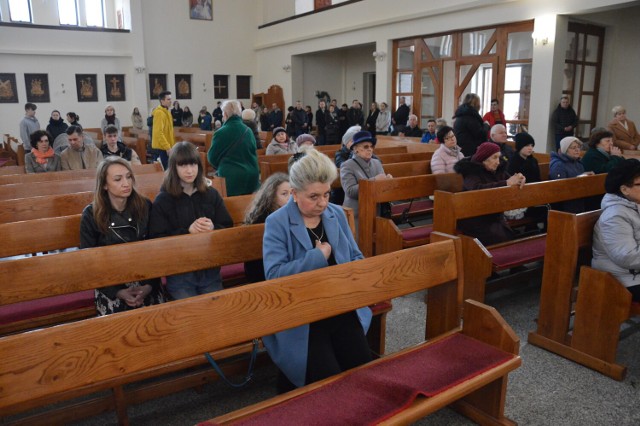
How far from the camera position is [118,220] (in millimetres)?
2818

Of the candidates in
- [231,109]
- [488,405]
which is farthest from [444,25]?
[488,405]

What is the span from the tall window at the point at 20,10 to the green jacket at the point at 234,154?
15.2 meters

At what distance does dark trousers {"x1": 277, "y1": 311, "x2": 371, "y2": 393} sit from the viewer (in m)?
2.18

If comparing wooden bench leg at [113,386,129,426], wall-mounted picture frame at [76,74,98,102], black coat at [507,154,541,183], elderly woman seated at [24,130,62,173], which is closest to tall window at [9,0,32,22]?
wall-mounted picture frame at [76,74,98,102]

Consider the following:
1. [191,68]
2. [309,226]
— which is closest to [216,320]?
[309,226]

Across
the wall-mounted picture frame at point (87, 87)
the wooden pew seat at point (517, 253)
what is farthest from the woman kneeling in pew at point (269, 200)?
the wall-mounted picture frame at point (87, 87)

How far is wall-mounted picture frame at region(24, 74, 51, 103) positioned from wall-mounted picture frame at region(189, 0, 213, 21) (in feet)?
17.0

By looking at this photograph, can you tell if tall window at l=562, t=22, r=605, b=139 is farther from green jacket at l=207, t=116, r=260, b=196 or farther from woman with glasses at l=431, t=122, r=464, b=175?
green jacket at l=207, t=116, r=260, b=196

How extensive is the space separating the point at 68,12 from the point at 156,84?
3704mm

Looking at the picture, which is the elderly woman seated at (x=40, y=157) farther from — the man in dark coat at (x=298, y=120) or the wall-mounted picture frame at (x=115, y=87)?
the wall-mounted picture frame at (x=115, y=87)

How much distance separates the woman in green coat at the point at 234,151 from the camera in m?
5.01

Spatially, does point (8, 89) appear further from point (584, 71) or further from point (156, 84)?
point (584, 71)

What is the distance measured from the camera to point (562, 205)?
4867 millimetres

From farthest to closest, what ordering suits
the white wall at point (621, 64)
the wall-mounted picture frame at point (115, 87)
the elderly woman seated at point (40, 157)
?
the wall-mounted picture frame at point (115, 87) → the white wall at point (621, 64) → the elderly woman seated at point (40, 157)
